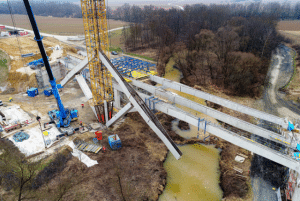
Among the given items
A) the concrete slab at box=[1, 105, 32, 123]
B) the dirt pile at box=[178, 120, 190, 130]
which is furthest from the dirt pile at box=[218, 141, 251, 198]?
the concrete slab at box=[1, 105, 32, 123]

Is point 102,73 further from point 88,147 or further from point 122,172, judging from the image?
point 122,172

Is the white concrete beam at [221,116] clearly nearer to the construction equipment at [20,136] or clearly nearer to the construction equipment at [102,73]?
the construction equipment at [102,73]

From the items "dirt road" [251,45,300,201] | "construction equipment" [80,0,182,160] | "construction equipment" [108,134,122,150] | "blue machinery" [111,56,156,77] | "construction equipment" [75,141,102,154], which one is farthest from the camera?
"blue machinery" [111,56,156,77]

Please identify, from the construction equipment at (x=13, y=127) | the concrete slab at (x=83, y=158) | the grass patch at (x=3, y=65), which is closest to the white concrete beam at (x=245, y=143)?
the concrete slab at (x=83, y=158)

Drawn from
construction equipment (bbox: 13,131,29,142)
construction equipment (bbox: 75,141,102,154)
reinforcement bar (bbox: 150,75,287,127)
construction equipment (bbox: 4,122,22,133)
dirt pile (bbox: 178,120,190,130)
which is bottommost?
dirt pile (bbox: 178,120,190,130)

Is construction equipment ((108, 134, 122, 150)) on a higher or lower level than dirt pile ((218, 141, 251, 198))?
higher

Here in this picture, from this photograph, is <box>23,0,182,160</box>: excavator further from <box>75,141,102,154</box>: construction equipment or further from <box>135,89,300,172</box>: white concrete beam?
<box>75,141,102,154</box>: construction equipment
